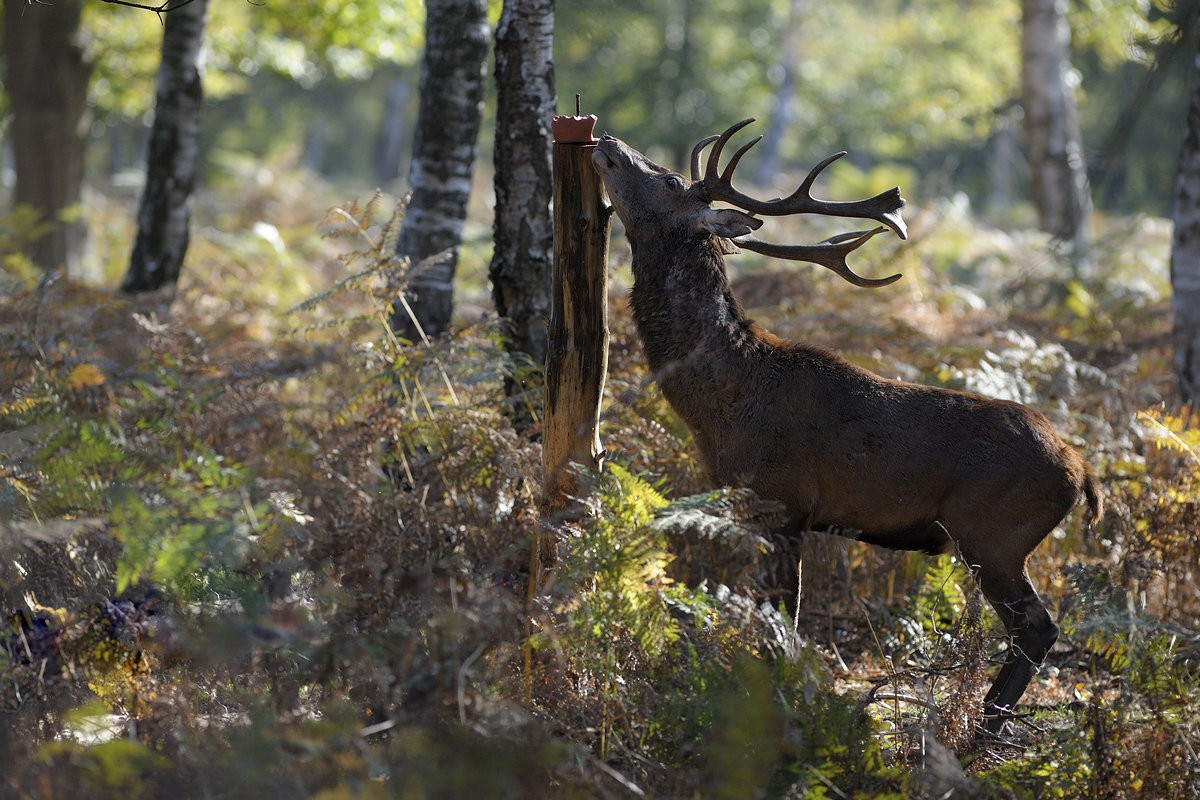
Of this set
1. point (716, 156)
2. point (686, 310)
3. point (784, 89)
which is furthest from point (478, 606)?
point (784, 89)

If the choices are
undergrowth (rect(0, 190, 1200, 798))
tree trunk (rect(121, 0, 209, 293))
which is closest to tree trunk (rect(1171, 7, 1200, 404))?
undergrowth (rect(0, 190, 1200, 798))

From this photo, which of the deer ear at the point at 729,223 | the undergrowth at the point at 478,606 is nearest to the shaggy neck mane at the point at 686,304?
the deer ear at the point at 729,223

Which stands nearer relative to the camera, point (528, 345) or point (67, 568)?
point (67, 568)

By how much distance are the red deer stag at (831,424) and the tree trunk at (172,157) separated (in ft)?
19.7

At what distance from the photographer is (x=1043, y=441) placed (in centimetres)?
497

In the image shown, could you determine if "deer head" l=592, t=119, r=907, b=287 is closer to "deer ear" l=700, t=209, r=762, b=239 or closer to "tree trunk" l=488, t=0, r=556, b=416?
"deer ear" l=700, t=209, r=762, b=239

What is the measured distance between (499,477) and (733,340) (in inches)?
54.8

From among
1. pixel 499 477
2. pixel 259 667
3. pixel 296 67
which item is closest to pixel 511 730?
pixel 259 667

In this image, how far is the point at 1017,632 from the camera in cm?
507

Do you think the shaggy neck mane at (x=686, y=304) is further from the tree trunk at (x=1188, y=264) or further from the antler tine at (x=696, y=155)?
the tree trunk at (x=1188, y=264)

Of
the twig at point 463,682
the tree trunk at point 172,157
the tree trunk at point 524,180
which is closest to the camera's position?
the twig at point 463,682

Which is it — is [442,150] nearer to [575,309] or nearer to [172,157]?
[575,309]

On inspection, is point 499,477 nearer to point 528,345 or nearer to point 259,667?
point 528,345

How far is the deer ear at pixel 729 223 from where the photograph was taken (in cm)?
536
